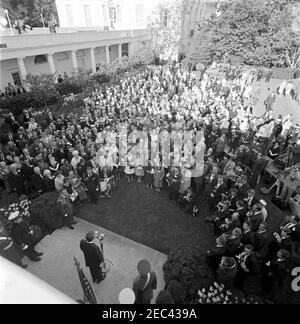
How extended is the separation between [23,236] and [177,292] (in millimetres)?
4014

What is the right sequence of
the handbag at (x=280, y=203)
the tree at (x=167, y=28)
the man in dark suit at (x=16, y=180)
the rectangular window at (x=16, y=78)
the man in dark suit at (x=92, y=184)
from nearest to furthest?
1. the handbag at (x=280, y=203)
2. the man in dark suit at (x=92, y=184)
3. the man in dark suit at (x=16, y=180)
4. the rectangular window at (x=16, y=78)
5. the tree at (x=167, y=28)

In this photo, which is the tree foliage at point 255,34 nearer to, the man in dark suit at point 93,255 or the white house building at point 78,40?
the white house building at point 78,40

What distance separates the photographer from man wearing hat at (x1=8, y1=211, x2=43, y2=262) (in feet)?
20.4

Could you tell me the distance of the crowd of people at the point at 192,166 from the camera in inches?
230

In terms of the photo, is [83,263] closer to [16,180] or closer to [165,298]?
[165,298]

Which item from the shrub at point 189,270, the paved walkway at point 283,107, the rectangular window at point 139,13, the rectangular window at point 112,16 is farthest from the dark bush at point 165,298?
the rectangular window at point 139,13

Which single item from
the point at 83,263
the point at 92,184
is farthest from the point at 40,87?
the point at 83,263

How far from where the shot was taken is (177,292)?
17.4 ft

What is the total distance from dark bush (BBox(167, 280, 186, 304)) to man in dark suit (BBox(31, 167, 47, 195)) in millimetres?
5560

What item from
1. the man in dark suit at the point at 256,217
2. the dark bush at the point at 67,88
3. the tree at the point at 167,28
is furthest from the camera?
the tree at the point at 167,28

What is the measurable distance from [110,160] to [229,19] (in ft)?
71.6

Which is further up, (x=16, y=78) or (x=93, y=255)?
(x=93, y=255)

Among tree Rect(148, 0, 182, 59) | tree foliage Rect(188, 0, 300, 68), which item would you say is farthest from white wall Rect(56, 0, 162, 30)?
tree foliage Rect(188, 0, 300, 68)

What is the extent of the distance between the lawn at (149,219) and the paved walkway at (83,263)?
1.07 ft
